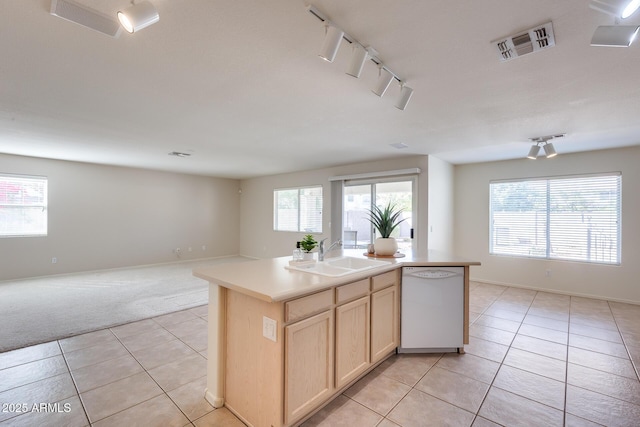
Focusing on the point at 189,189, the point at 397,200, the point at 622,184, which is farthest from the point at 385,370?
the point at 189,189

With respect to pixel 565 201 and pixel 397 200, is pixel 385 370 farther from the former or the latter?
pixel 565 201

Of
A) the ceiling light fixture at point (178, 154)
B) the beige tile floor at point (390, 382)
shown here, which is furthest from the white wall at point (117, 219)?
the beige tile floor at point (390, 382)

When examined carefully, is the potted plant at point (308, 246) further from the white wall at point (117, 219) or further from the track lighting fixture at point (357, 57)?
the white wall at point (117, 219)

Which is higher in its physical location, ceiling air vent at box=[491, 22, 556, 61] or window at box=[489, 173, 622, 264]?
ceiling air vent at box=[491, 22, 556, 61]

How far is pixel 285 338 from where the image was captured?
1605mm

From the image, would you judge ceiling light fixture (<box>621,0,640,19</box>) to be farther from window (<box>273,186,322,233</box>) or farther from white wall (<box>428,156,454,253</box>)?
window (<box>273,186,322,233</box>)

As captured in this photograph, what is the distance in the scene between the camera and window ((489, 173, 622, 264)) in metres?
4.46

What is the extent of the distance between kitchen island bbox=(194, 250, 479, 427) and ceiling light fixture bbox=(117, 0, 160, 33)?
143cm

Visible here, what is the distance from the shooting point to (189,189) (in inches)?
301

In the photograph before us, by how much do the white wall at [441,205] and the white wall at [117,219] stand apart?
5797 mm

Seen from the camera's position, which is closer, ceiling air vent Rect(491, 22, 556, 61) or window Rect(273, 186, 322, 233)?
ceiling air vent Rect(491, 22, 556, 61)

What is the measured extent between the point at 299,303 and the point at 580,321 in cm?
391

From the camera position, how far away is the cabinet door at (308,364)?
5.39 feet

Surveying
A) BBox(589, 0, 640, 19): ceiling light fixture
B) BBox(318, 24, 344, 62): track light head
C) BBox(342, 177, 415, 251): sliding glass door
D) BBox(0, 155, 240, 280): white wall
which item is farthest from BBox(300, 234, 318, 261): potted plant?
BBox(0, 155, 240, 280): white wall
